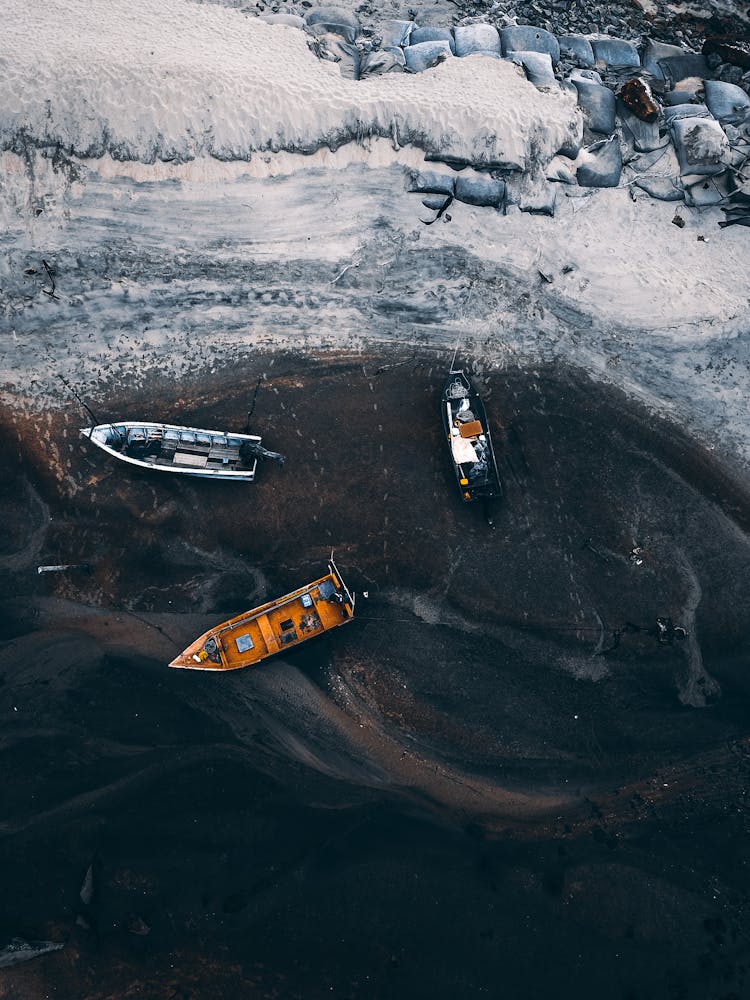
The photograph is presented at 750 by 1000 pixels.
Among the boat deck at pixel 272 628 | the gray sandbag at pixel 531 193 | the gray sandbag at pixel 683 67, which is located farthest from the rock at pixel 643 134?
the boat deck at pixel 272 628

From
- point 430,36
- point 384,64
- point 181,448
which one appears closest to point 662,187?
point 430,36

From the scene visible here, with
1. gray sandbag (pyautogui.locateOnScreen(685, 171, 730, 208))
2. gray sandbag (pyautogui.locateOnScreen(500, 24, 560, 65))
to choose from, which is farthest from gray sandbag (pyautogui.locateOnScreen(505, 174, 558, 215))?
gray sandbag (pyautogui.locateOnScreen(685, 171, 730, 208))

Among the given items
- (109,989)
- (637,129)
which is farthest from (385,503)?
(109,989)

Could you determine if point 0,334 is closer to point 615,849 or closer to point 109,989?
point 109,989

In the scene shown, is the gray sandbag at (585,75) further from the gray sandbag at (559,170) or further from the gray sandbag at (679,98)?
the gray sandbag at (559,170)

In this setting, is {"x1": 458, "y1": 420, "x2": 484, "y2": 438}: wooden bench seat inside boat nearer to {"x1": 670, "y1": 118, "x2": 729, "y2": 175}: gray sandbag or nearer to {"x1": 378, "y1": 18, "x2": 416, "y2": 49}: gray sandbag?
{"x1": 670, "y1": 118, "x2": 729, "y2": 175}: gray sandbag
